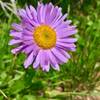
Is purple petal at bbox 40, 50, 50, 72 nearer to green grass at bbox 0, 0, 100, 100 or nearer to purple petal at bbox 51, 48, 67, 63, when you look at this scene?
purple petal at bbox 51, 48, 67, 63

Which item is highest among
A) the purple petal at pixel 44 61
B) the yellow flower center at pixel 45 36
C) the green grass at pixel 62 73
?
the yellow flower center at pixel 45 36

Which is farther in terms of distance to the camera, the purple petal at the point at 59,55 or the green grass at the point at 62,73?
the green grass at the point at 62,73

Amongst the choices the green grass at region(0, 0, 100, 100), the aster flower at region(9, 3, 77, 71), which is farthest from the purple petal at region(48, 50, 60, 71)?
the green grass at region(0, 0, 100, 100)

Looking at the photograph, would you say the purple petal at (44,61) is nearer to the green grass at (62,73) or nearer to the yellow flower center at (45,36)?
the yellow flower center at (45,36)

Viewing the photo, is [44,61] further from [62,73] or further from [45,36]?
[62,73]

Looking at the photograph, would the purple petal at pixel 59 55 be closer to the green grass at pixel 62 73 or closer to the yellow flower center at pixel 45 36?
the yellow flower center at pixel 45 36

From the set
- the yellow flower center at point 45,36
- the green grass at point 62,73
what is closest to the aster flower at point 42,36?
the yellow flower center at point 45,36

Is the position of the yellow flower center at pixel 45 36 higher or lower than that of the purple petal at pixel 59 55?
higher
